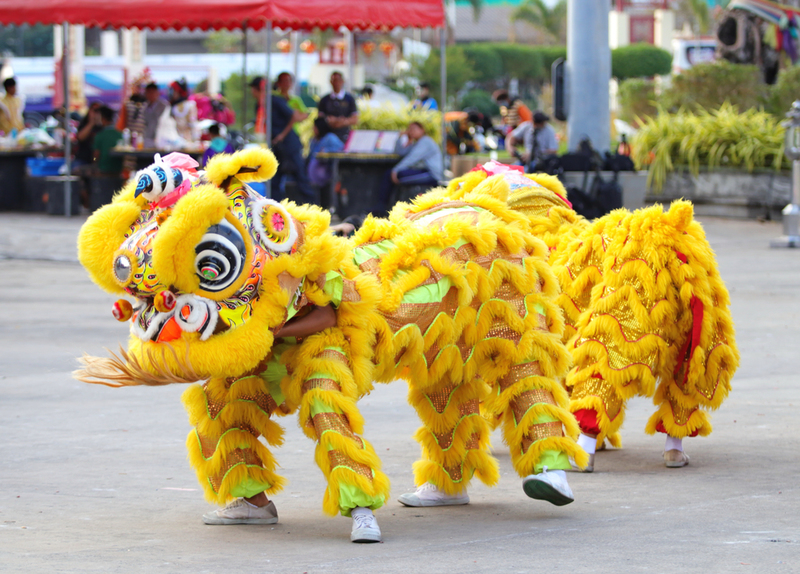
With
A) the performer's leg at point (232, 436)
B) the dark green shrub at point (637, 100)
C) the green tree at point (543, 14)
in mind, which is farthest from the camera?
the green tree at point (543, 14)

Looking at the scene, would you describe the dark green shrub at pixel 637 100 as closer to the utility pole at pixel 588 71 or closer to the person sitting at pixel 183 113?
the utility pole at pixel 588 71

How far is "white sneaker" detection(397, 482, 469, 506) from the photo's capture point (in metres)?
4.75

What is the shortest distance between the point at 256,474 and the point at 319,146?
12.8m

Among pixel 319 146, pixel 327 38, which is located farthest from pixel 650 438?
pixel 327 38

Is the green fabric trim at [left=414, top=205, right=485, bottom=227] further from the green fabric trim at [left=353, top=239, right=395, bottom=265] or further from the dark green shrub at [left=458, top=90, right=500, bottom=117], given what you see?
the dark green shrub at [left=458, top=90, right=500, bottom=117]

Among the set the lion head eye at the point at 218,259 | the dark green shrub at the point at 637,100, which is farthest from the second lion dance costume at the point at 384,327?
the dark green shrub at the point at 637,100

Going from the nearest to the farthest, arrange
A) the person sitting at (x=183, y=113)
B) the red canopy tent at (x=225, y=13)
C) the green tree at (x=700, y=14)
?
1. the red canopy tent at (x=225, y=13)
2. the person sitting at (x=183, y=113)
3. the green tree at (x=700, y=14)

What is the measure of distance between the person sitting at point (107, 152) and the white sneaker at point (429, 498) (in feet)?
43.0

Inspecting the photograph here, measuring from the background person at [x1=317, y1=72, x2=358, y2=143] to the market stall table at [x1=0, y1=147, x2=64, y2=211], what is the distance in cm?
449

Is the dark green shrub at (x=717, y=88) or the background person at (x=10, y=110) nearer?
the background person at (x=10, y=110)

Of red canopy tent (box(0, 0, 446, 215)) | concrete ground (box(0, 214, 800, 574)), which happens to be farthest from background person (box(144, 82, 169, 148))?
concrete ground (box(0, 214, 800, 574))

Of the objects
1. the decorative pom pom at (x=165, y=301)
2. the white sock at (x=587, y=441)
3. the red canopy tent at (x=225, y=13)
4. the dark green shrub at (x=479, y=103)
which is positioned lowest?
the white sock at (x=587, y=441)

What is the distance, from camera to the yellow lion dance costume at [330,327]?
3836mm

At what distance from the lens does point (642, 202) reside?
53.4 ft
